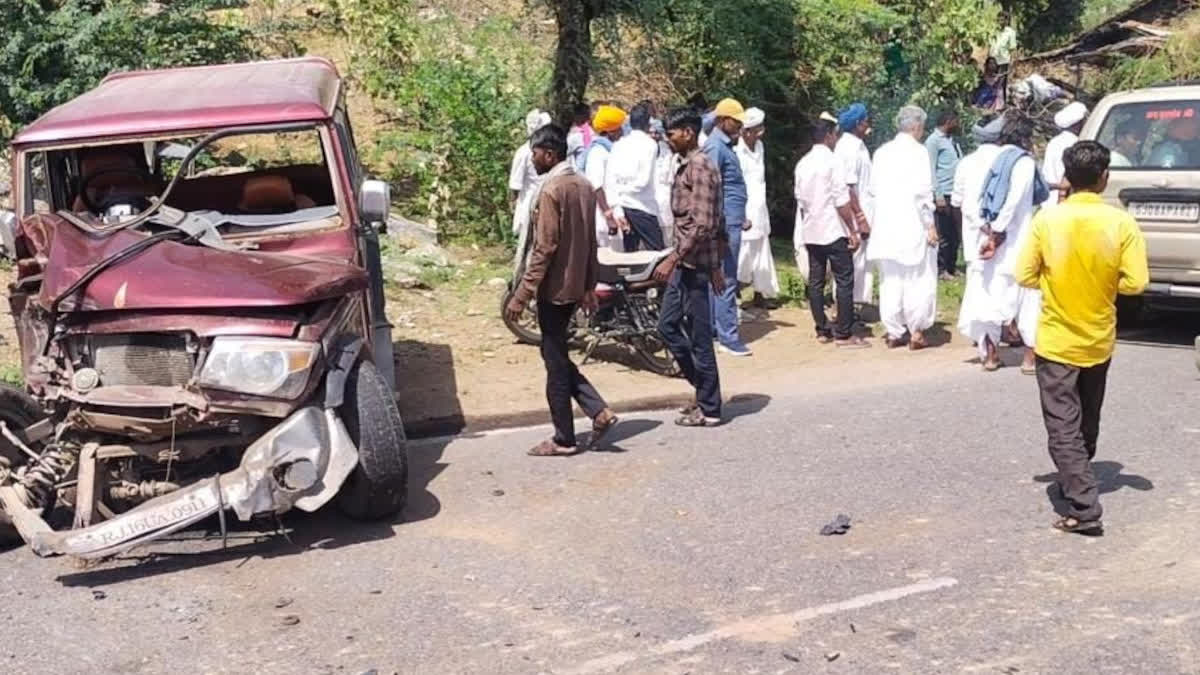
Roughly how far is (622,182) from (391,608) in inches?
220

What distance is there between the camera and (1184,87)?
33.7 ft

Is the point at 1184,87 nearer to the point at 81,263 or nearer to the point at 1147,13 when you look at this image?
the point at 81,263

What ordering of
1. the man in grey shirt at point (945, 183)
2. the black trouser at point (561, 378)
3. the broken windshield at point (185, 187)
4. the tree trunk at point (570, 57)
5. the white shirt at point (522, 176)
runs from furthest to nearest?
the tree trunk at point (570, 57) < the man in grey shirt at point (945, 183) < the white shirt at point (522, 176) < the black trouser at point (561, 378) < the broken windshield at point (185, 187)

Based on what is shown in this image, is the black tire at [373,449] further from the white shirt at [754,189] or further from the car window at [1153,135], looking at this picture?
the car window at [1153,135]

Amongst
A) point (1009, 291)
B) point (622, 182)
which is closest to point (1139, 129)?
point (1009, 291)

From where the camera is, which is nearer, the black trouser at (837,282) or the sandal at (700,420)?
the sandal at (700,420)

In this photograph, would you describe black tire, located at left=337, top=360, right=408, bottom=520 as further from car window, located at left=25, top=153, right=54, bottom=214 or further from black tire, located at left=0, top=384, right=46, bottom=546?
car window, located at left=25, top=153, right=54, bottom=214

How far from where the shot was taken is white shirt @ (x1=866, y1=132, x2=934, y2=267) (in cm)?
989

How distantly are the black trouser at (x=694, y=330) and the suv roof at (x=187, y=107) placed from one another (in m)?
2.21

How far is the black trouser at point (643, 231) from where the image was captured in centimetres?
1041

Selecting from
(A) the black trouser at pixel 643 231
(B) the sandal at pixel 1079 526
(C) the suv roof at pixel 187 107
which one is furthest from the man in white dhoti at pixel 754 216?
(B) the sandal at pixel 1079 526

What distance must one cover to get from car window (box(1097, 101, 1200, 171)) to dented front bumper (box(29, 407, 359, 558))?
697cm

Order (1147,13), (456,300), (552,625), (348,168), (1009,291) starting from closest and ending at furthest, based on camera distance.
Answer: (552,625)
(348,168)
(1009,291)
(456,300)
(1147,13)

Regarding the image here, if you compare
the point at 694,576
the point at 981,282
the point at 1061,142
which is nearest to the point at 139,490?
the point at 694,576
